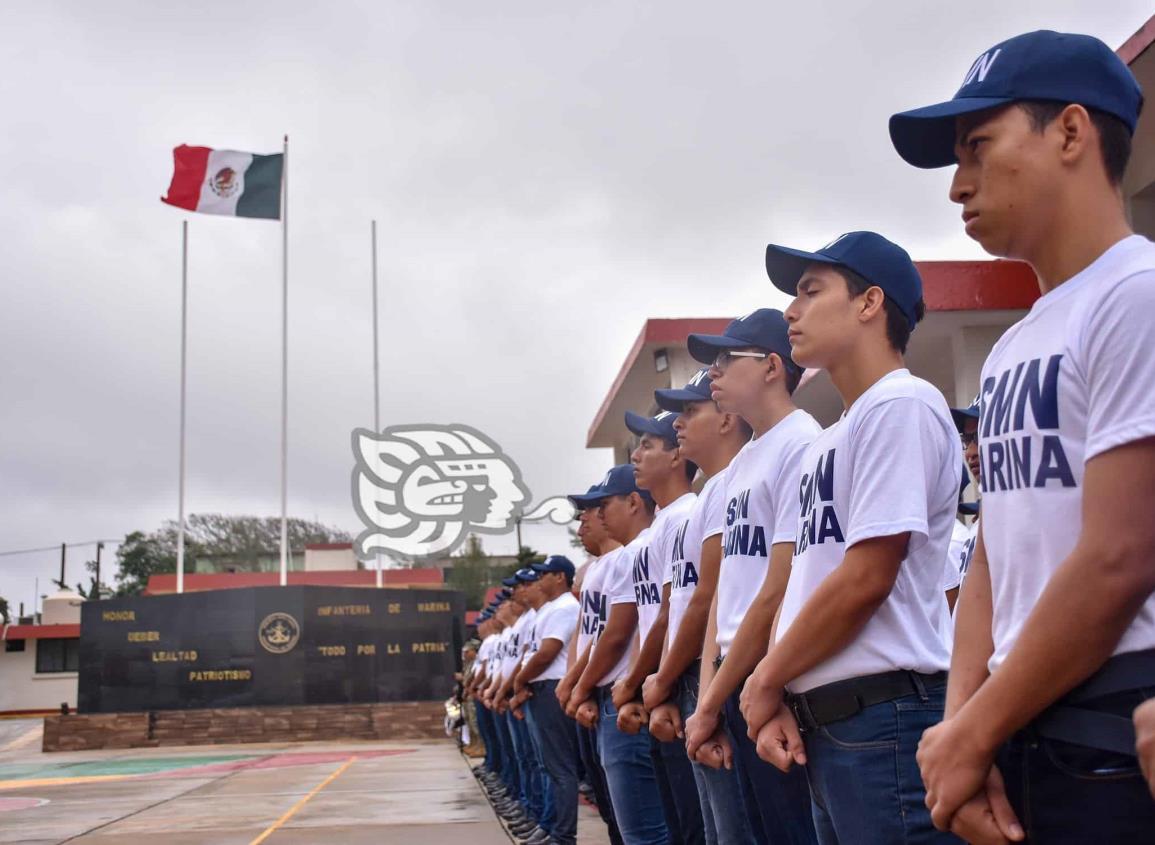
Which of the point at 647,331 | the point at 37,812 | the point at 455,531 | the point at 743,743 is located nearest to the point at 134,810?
the point at 37,812

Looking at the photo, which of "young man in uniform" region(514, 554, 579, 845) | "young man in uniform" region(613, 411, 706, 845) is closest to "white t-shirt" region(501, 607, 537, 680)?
"young man in uniform" region(514, 554, 579, 845)

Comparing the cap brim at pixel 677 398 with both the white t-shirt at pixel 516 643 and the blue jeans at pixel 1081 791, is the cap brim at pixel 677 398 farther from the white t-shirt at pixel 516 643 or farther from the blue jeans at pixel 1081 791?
the white t-shirt at pixel 516 643

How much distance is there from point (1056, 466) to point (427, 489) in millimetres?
31111

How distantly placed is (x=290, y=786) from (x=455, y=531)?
63.2 ft

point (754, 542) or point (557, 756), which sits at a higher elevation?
point (754, 542)

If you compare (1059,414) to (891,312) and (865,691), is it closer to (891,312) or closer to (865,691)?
(865,691)

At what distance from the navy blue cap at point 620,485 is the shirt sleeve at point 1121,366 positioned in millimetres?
4434

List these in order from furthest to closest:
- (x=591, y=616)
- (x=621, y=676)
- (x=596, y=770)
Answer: (x=596, y=770) < (x=591, y=616) < (x=621, y=676)

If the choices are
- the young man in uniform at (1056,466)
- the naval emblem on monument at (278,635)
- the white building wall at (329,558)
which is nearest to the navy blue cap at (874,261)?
the young man in uniform at (1056,466)

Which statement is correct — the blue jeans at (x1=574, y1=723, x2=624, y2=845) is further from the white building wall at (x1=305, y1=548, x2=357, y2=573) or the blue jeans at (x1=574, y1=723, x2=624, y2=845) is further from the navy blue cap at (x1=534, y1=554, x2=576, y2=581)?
the white building wall at (x1=305, y1=548, x2=357, y2=573)

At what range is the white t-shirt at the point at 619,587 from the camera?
17.7ft

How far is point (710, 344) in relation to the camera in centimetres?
394

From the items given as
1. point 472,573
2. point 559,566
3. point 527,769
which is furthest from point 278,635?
point 472,573

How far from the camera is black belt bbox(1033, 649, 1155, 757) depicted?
1.68 meters
